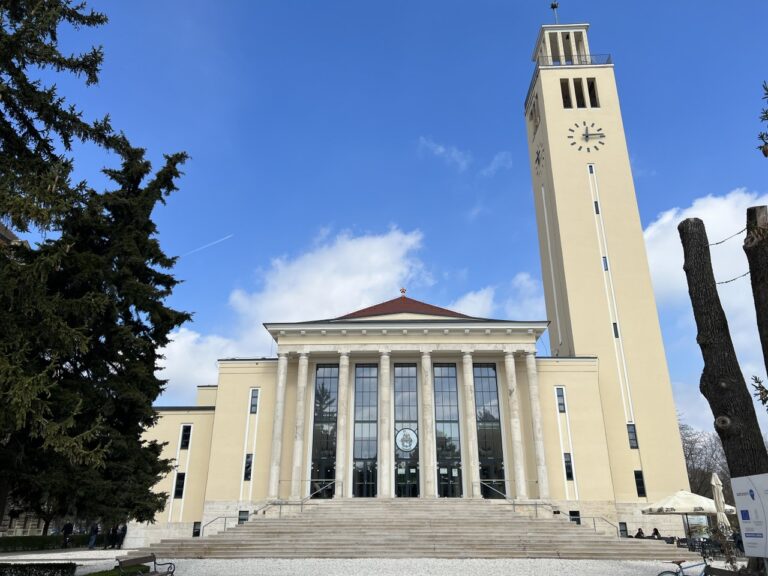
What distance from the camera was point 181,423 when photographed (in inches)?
1288

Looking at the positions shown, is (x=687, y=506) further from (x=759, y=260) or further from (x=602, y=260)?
(x=602, y=260)

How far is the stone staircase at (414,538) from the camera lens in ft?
64.4

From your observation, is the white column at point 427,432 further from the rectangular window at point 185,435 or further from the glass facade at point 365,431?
the rectangular window at point 185,435

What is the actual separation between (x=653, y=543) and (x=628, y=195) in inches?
967

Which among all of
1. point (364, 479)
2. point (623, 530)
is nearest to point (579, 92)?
point (623, 530)

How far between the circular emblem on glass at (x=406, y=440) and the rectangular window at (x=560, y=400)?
8537 mm

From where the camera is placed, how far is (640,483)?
100 ft

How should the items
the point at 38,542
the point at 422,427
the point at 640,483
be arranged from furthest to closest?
the point at 640,483 → the point at 422,427 → the point at 38,542

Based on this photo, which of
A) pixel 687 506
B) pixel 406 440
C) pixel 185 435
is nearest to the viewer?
pixel 687 506

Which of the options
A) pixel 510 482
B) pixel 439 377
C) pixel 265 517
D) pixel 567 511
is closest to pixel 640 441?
pixel 567 511

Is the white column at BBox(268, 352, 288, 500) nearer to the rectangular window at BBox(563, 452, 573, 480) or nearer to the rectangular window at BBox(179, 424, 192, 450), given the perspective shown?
the rectangular window at BBox(179, 424, 192, 450)

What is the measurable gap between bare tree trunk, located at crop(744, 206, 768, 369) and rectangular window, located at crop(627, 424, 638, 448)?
88.8 feet

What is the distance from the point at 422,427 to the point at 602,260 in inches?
646

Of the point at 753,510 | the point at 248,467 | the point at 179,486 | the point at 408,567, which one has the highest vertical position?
the point at 248,467
